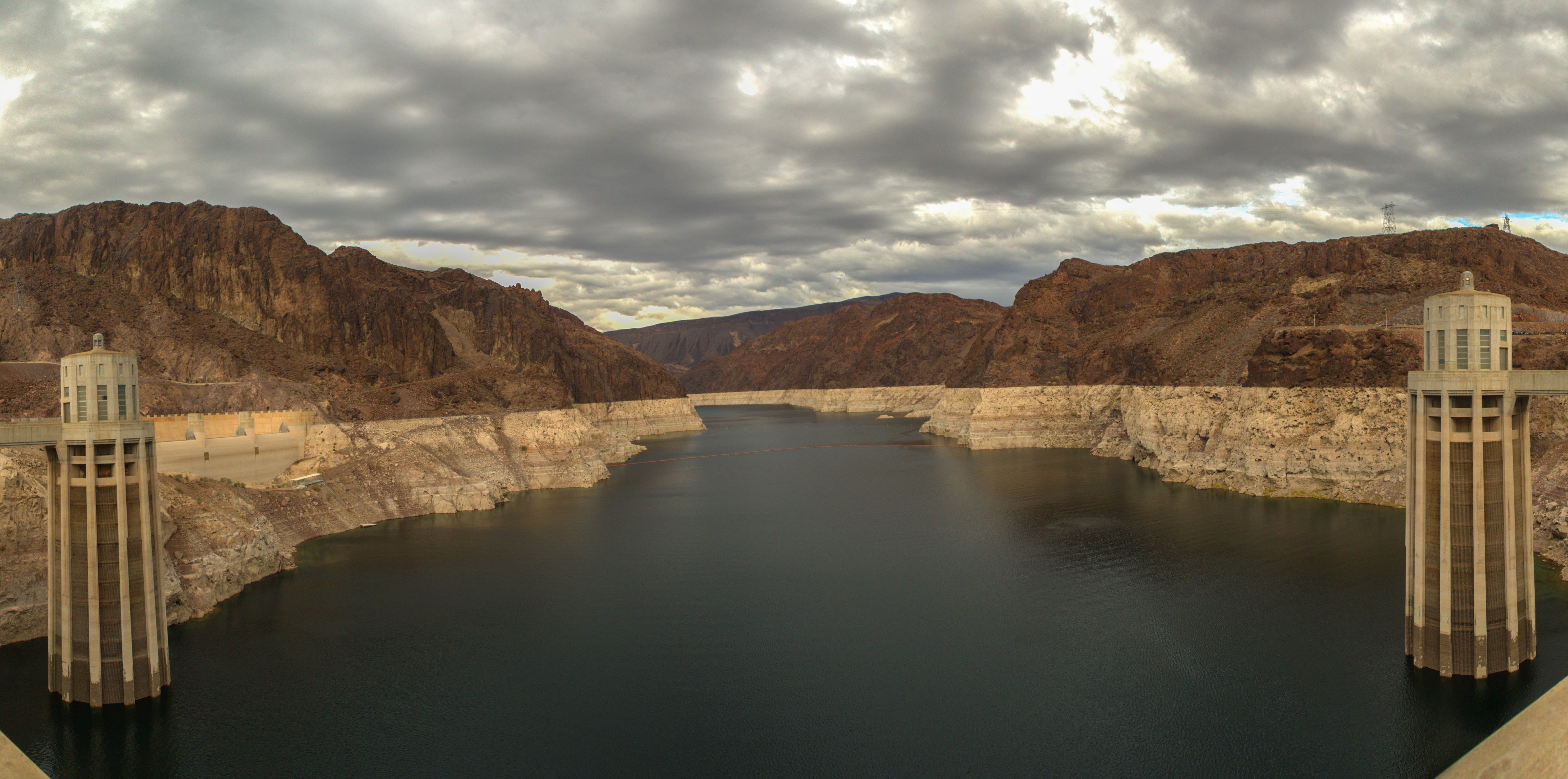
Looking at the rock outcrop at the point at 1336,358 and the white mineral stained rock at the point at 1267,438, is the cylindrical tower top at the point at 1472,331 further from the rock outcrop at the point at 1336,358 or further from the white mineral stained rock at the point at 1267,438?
the rock outcrop at the point at 1336,358

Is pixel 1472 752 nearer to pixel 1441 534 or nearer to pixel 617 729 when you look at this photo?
pixel 1441 534

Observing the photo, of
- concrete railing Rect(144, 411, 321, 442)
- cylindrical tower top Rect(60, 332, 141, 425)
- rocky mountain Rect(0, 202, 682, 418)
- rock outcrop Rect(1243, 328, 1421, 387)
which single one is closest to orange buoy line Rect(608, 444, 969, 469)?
rocky mountain Rect(0, 202, 682, 418)

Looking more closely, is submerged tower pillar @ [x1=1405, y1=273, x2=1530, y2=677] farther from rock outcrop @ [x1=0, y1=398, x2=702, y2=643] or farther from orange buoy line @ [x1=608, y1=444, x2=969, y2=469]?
orange buoy line @ [x1=608, y1=444, x2=969, y2=469]

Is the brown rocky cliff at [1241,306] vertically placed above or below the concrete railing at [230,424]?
above

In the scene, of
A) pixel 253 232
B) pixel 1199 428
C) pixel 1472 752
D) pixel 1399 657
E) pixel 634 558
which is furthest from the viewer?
Result: pixel 253 232

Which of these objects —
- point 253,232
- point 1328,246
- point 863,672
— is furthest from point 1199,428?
point 253,232

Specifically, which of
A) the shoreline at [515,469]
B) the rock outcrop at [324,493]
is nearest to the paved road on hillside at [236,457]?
the rock outcrop at [324,493]
